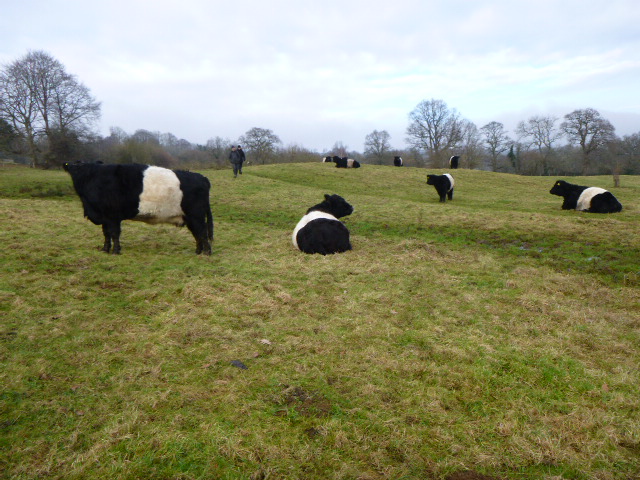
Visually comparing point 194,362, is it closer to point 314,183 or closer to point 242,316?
point 242,316

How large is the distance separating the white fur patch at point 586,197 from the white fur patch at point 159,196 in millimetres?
16253

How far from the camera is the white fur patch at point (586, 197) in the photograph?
47.8 ft

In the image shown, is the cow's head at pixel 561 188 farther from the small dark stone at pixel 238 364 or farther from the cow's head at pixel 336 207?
the small dark stone at pixel 238 364

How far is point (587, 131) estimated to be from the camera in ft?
160

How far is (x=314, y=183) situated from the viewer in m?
25.4

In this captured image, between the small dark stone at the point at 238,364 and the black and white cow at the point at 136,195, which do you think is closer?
the small dark stone at the point at 238,364

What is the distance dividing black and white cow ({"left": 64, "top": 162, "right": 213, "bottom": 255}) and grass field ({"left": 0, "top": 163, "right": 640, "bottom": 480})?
86cm

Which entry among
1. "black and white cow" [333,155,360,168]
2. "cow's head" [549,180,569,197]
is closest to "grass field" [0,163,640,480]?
"cow's head" [549,180,569,197]

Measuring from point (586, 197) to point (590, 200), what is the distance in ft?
0.84

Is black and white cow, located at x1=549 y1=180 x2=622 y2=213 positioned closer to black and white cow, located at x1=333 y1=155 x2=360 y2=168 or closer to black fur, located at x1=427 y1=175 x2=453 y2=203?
black fur, located at x1=427 y1=175 x2=453 y2=203

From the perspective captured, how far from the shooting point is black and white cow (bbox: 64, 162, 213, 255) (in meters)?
7.41

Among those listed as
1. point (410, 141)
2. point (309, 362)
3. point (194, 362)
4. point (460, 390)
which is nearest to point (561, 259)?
point (460, 390)

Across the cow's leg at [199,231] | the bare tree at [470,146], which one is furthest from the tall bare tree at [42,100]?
the bare tree at [470,146]

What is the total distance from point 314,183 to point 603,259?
1938cm
